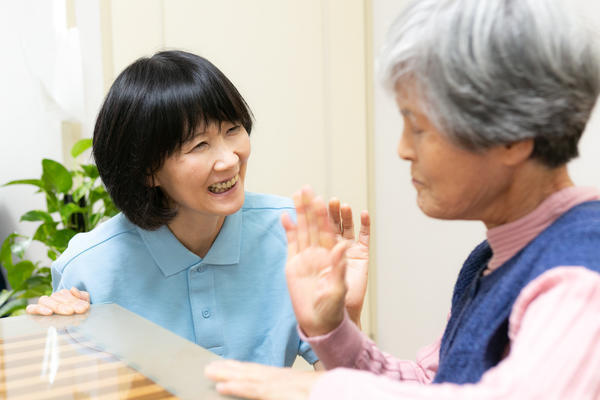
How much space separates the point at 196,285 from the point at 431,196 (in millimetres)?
756

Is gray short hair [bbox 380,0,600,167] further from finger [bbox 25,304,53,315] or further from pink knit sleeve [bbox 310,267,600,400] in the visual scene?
finger [bbox 25,304,53,315]

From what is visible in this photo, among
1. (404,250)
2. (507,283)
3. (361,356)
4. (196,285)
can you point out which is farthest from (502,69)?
(404,250)

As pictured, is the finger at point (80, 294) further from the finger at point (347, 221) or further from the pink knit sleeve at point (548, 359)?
the pink knit sleeve at point (548, 359)

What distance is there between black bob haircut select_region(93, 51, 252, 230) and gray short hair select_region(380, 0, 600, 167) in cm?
71

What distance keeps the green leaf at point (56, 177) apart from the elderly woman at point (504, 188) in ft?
5.54

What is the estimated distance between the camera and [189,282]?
1.38 m

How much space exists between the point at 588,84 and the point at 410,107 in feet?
0.61

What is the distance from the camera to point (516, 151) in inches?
26.7

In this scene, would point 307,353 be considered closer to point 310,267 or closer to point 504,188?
point 310,267

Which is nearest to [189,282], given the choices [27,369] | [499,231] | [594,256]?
[27,369]

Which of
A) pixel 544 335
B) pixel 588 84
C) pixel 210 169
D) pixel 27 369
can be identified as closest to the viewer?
pixel 544 335

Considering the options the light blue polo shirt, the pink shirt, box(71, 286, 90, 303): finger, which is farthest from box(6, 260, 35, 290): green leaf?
the pink shirt

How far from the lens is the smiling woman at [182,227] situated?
1327mm

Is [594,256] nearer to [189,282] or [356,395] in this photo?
[356,395]
